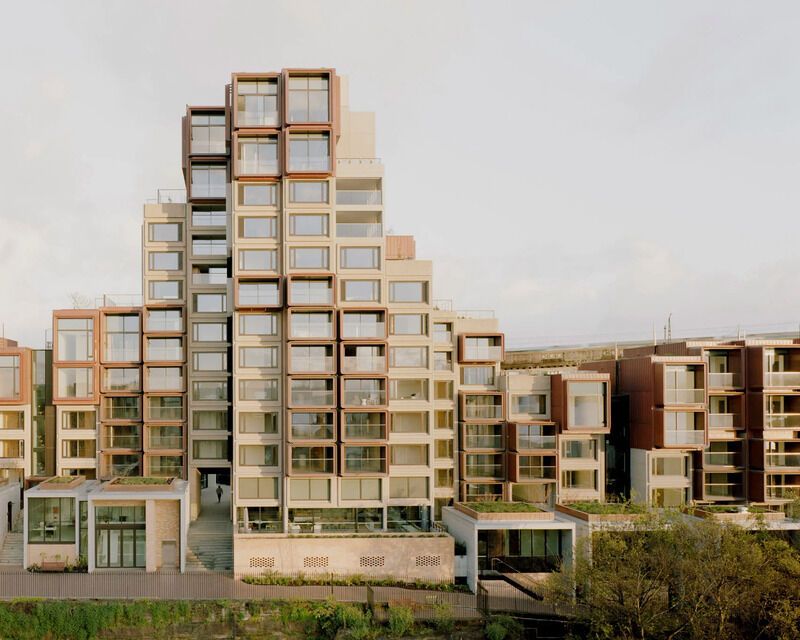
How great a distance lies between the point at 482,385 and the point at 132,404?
73.7 feet

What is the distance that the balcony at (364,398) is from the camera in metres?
38.5

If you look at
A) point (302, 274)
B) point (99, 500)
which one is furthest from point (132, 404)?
point (302, 274)

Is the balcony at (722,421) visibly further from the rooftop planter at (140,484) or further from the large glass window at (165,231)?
the large glass window at (165,231)

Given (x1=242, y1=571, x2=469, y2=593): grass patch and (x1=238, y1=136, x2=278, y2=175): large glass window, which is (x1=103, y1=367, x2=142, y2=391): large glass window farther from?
(x1=242, y1=571, x2=469, y2=593): grass patch

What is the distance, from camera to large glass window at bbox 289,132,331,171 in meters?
38.8

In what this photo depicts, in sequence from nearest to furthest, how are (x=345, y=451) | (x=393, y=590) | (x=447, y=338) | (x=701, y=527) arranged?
(x=701, y=527)
(x=393, y=590)
(x=345, y=451)
(x=447, y=338)

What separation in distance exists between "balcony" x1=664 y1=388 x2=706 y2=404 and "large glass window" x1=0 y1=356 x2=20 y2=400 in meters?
40.5

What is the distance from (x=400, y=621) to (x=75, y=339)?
1073 inches

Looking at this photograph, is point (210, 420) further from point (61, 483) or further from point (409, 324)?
point (409, 324)

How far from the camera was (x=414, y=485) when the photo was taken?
39.3 m

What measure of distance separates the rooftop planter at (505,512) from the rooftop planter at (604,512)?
4.98 ft

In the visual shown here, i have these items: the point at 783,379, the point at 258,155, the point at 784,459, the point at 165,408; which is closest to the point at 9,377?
the point at 165,408

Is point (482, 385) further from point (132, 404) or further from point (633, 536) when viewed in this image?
point (132, 404)

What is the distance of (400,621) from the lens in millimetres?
29781
